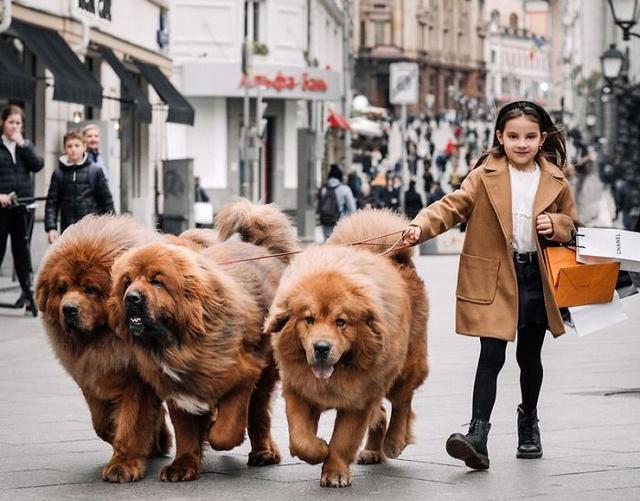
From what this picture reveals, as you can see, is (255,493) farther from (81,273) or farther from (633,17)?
(633,17)

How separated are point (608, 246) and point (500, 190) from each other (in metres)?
0.60

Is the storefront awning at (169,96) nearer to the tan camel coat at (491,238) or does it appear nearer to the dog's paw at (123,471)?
the tan camel coat at (491,238)

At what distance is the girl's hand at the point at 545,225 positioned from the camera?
26.1 ft

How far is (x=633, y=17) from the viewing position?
88.0 feet

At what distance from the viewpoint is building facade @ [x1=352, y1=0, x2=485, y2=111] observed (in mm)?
147750

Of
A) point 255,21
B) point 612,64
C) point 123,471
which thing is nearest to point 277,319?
point 123,471

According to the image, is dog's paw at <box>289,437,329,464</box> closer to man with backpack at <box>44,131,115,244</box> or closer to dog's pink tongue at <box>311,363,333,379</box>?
dog's pink tongue at <box>311,363,333,379</box>

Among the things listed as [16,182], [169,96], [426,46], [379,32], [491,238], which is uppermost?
[379,32]

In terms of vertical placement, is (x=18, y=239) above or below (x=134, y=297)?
below

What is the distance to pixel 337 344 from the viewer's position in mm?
7117

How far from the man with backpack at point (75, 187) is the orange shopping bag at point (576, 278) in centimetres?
759

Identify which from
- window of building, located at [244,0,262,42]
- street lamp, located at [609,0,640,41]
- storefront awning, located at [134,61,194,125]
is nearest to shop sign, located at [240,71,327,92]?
window of building, located at [244,0,262,42]

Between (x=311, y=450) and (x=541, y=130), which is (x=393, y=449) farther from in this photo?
(x=541, y=130)

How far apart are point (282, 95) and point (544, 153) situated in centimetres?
4520
